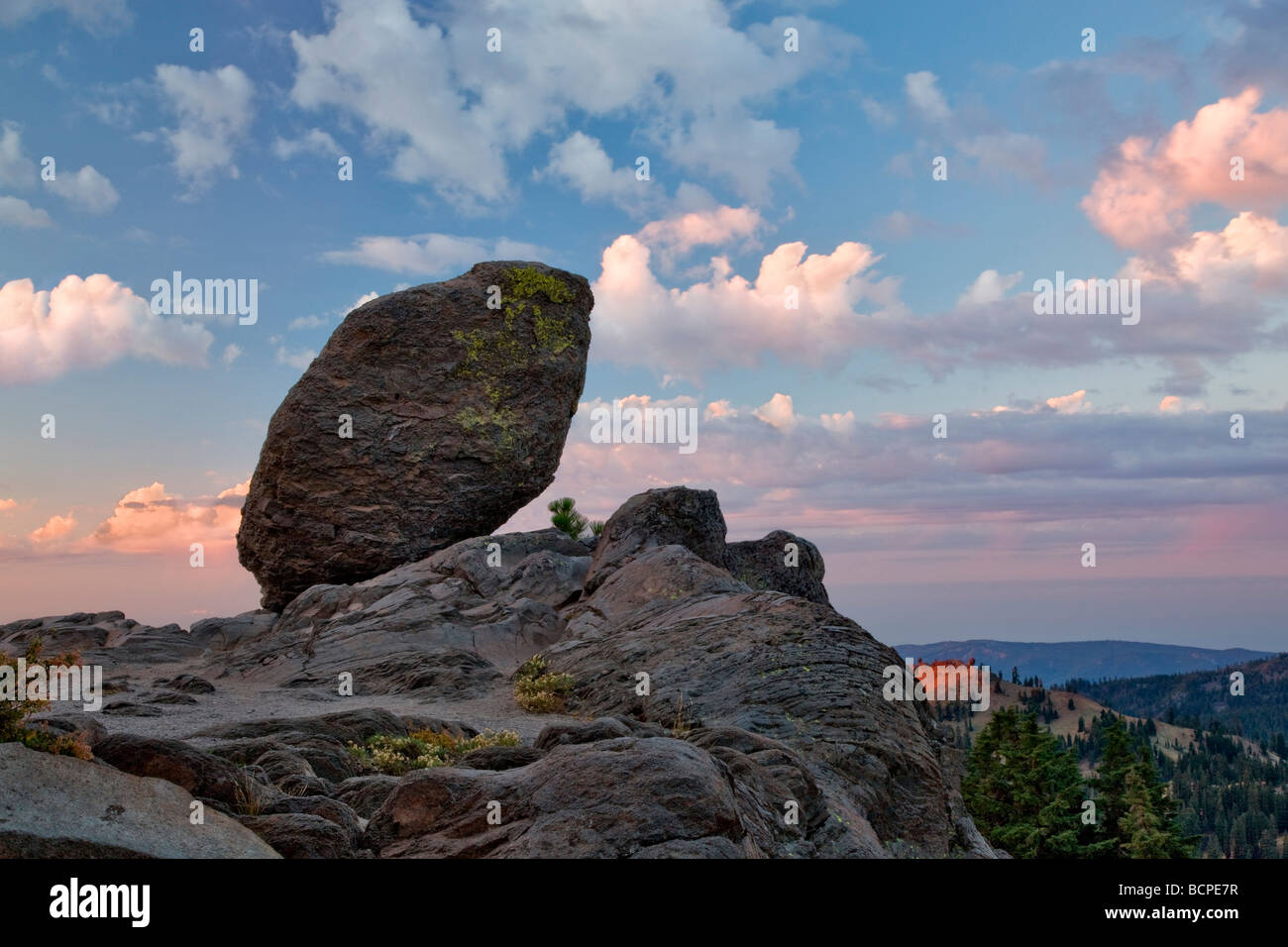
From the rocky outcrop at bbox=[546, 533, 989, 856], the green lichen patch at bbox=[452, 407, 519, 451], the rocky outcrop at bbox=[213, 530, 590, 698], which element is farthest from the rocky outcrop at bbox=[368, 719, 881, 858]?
the green lichen patch at bbox=[452, 407, 519, 451]

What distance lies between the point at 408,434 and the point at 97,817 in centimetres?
2631

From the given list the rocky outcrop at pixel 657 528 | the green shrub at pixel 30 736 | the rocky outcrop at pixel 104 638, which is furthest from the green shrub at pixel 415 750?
the rocky outcrop at pixel 104 638

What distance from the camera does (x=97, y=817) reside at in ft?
24.5

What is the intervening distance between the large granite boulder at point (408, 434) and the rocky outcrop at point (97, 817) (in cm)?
2485

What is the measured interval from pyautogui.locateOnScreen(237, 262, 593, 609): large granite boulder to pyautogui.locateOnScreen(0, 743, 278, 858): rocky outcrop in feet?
81.5

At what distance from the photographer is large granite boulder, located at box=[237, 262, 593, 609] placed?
3291 cm

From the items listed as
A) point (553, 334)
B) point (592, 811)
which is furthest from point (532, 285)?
point (592, 811)

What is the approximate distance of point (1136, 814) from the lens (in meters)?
55.8

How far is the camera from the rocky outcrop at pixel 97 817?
23.0 feet

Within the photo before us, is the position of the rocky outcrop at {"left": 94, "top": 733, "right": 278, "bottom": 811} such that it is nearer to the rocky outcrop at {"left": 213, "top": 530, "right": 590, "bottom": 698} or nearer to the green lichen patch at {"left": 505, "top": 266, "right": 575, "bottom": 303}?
the rocky outcrop at {"left": 213, "top": 530, "right": 590, "bottom": 698}
